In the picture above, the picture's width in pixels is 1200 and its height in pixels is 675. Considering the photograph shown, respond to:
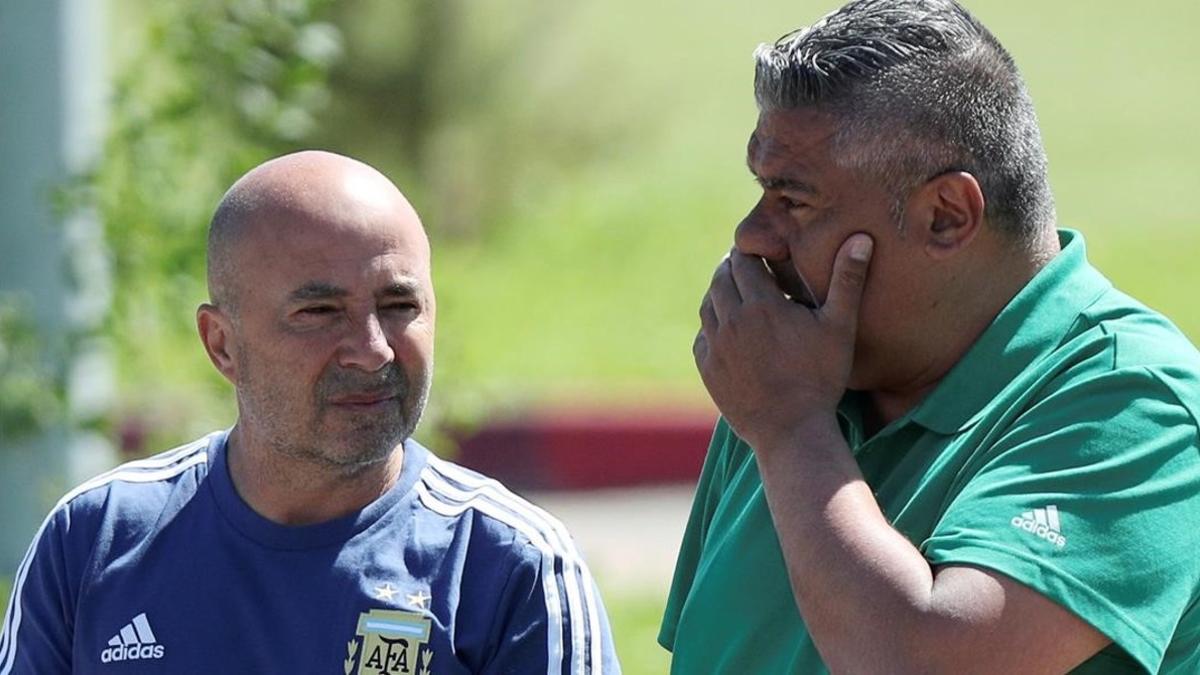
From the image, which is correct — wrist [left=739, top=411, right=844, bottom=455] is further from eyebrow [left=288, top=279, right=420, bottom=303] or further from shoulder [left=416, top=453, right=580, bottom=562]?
eyebrow [left=288, top=279, right=420, bottom=303]

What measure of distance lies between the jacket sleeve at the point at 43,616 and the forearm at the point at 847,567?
127 cm

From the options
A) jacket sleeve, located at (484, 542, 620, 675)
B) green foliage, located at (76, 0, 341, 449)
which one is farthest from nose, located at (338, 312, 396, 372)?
green foliage, located at (76, 0, 341, 449)

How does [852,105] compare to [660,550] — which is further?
[660,550]

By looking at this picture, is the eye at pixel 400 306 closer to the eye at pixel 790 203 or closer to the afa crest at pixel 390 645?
the afa crest at pixel 390 645

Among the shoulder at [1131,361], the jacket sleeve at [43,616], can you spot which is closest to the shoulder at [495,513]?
the jacket sleeve at [43,616]

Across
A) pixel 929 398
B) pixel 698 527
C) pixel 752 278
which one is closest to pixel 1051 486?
pixel 929 398

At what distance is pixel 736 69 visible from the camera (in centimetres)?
2302

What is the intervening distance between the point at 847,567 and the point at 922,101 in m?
0.65

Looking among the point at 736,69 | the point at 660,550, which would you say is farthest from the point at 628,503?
the point at 736,69

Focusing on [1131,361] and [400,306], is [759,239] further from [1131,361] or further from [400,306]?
[400,306]

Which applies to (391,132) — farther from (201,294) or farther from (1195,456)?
(1195,456)

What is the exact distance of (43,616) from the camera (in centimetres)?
321

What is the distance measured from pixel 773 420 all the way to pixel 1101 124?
20385 millimetres

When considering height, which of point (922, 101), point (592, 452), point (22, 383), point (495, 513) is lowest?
point (592, 452)
